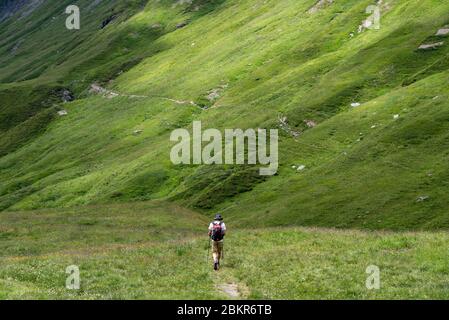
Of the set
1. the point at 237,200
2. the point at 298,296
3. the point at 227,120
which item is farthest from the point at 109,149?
the point at 298,296

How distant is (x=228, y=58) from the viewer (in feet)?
560

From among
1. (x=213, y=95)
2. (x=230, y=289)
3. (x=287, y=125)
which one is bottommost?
(x=230, y=289)

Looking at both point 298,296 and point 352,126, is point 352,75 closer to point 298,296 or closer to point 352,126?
point 352,126

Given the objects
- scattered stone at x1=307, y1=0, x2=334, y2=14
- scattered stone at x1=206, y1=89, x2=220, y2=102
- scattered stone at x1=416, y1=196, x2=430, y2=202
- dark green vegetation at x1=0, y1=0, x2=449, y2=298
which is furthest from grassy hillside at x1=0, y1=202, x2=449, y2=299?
scattered stone at x1=307, y1=0, x2=334, y2=14

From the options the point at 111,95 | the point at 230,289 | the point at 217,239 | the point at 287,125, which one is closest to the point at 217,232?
the point at 217,239

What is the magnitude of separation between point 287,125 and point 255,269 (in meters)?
81.3

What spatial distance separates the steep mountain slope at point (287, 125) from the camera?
77.6 meters

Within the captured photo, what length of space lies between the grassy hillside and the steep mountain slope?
25769mm

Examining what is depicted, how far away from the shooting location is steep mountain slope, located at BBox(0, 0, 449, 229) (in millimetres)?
77562

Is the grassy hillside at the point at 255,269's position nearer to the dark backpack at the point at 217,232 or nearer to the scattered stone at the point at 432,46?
the dark backpack at the point at 217,232

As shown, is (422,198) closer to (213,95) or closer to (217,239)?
(217,239)

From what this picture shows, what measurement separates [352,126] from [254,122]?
77.3 ft

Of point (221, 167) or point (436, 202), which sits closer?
point (436, 202)

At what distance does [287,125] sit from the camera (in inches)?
4441
